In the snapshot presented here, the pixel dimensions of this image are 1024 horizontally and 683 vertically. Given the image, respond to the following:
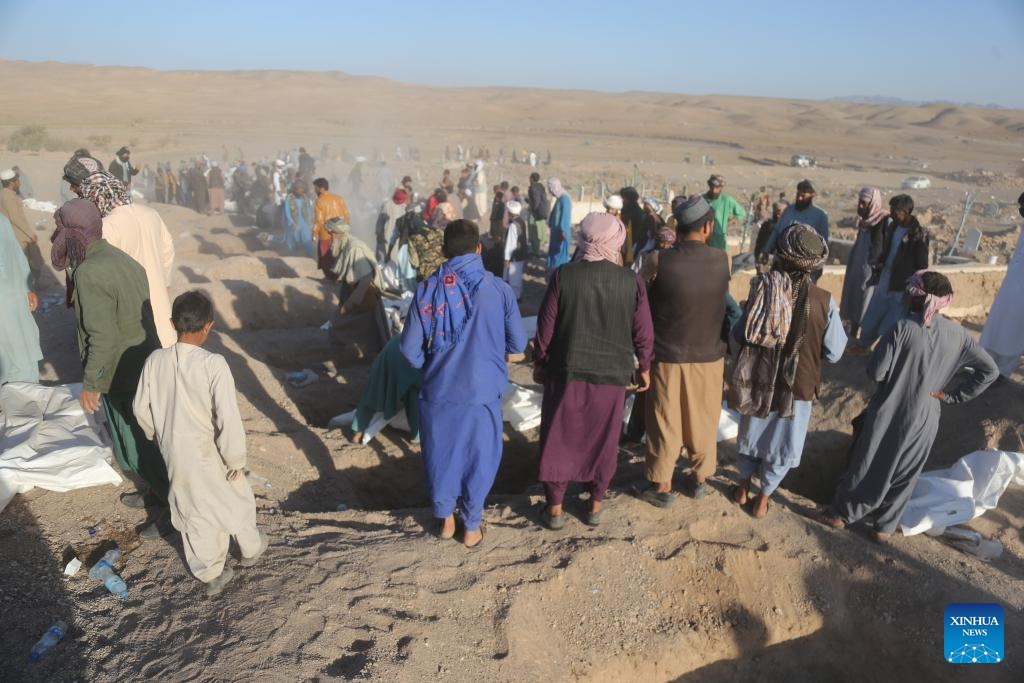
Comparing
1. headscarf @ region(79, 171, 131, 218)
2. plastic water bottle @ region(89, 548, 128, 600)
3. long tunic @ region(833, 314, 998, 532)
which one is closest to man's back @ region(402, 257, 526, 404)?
plastic water bottle @ region(89, 548, 128, 600)

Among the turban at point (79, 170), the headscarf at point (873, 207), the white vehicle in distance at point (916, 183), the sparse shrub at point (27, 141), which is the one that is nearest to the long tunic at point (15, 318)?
the turban at point (79, 170)

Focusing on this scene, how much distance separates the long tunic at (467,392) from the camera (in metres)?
2.99

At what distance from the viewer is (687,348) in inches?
131

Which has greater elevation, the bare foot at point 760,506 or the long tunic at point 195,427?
the long tunic at point 195,427

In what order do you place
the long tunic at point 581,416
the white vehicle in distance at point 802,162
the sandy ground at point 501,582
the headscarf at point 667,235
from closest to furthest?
the sandy ground at point 501,582
the long tunic at point 581,416
the headscarf at point 667,235
the white vehicle in distance at point 802,162

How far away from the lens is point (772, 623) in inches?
132

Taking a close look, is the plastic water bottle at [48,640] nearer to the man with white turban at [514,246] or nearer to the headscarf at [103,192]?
the headscarf at [103,192]

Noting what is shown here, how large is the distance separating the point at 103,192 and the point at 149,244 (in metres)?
0.37

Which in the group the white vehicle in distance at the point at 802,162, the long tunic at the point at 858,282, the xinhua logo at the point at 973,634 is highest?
the white vehicle in distance at the point at 802,162

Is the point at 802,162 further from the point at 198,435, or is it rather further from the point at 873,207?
the point at 198,435

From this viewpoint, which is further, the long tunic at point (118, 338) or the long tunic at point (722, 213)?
the long tunic at point (722, 213)

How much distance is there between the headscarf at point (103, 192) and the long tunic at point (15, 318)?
805 millimetres

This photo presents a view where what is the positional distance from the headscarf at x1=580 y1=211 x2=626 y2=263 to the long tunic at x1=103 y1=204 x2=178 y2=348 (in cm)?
252

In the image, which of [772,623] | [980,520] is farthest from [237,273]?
[980,520]
